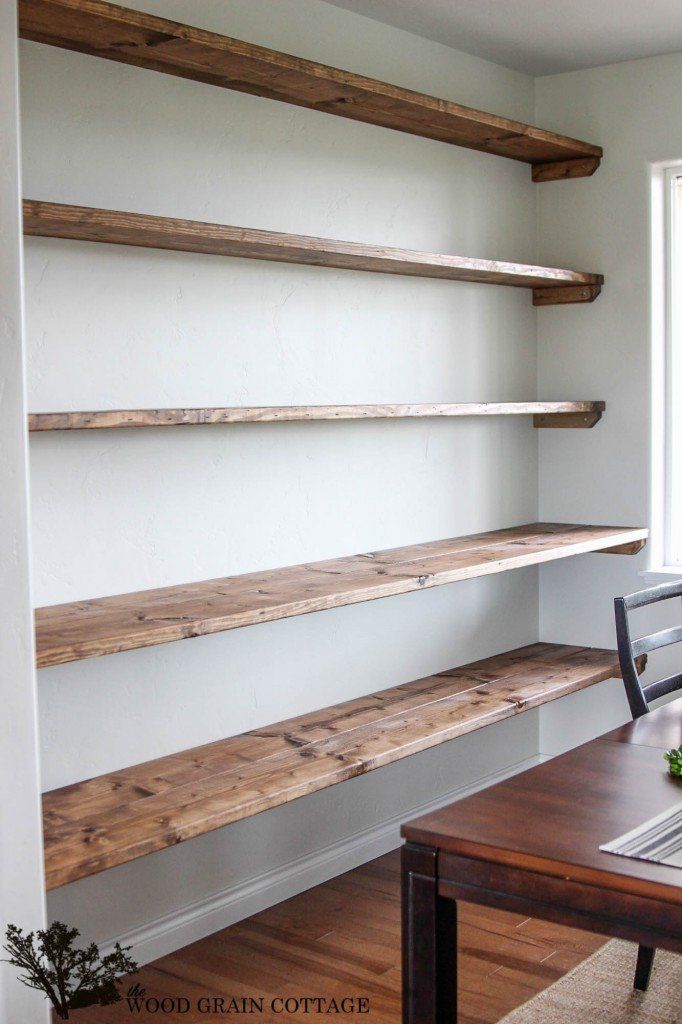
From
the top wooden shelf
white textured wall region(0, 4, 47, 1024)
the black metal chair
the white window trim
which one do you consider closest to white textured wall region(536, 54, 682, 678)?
the white window trim

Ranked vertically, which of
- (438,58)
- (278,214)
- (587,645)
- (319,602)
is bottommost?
(587,645)

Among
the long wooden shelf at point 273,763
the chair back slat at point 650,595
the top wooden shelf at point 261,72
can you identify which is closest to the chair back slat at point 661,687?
the chair back slat at point 650,595

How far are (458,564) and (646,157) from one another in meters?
1.68

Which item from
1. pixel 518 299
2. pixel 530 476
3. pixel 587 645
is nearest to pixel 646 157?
pixel 518 299

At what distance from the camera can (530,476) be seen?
167 inches

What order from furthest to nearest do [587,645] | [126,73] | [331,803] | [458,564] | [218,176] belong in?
[587,645] < [331,803] < [458,564] < [218,176] < [126,73]

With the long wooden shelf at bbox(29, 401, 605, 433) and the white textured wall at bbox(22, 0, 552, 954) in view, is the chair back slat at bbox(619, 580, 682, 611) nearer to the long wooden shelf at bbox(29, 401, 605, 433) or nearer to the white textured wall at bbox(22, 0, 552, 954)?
the long wooden shelf at bbox(29, 401, 605, 433)

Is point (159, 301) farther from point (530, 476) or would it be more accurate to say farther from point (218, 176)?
point (530, 476)

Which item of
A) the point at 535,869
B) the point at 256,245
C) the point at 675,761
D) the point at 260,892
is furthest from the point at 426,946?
the point at 256,245

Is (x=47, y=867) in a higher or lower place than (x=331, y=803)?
higher

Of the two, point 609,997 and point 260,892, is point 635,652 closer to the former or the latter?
point 609,997

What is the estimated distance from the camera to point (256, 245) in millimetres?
2736

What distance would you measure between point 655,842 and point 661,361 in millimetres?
2561

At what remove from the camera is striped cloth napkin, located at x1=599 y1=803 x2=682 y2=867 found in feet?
5.54
